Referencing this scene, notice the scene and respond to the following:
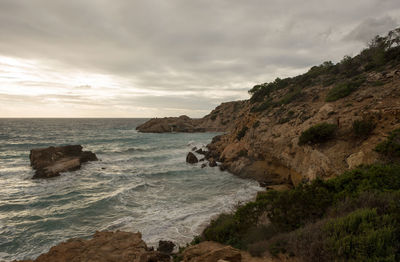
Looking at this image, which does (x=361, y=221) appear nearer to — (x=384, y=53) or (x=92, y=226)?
(x=92, y=226)

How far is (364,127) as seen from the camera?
11.2 m

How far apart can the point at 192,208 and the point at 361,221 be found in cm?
1045

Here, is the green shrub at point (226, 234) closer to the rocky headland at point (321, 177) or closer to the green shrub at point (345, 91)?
the rocky headland at point (321, 177)

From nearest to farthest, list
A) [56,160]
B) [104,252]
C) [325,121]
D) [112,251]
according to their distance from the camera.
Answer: [104,252]
[112,251]
[325,121]
[56,160]

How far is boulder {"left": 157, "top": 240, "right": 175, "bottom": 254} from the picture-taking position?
893 centimetres

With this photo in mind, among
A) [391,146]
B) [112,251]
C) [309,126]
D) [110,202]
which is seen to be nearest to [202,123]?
[309,126]

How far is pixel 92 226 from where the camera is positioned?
1171 cm

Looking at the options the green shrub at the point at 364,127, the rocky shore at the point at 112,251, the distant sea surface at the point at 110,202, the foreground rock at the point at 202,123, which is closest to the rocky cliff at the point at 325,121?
the green shrub at the point at 364,127

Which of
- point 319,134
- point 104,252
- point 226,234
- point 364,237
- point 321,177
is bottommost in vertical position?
point 104,252

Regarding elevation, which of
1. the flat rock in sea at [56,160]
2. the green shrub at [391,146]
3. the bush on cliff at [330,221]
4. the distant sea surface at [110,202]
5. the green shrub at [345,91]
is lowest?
Result: the distant sea surface at [110,202]

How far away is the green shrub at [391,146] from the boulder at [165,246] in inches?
435

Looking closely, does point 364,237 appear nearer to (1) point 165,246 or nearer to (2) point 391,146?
(2) point 391,146

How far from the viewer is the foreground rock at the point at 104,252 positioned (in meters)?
6.82

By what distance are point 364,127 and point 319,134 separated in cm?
250
